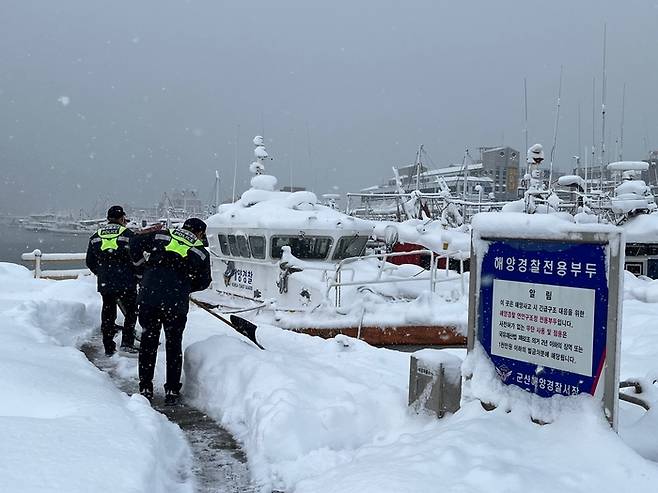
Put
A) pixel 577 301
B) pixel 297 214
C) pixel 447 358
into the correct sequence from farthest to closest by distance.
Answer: pixel 297 214 → pixel 447 358 → pixel 577 301

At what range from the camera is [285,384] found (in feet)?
14.8

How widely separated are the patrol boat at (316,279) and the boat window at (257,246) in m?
0.02

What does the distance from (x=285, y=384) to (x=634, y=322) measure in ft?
21.9

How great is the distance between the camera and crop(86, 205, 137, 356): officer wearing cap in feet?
21.4

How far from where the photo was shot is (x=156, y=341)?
5.14m

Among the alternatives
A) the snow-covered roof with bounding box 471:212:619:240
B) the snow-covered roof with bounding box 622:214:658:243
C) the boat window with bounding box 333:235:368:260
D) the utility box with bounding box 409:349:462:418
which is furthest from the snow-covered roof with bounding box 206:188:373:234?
the snow-covered roof with bounding box 622:214:658:243

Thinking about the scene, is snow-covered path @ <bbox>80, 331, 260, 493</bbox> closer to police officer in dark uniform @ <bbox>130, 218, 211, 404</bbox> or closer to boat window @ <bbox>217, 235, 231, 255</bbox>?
police officer in dark uniform @ <bbox>130, 218, 211, 404</bbox>

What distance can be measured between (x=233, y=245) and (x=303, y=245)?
5.90 ft

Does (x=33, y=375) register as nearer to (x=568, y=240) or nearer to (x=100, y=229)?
(x=100, y=229)

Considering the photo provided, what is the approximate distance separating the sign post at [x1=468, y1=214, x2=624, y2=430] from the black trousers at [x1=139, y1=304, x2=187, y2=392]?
8.42 feet

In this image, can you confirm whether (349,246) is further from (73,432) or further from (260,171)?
(73,432)

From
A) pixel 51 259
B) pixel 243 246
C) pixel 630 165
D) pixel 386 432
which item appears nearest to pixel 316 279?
pixel 243 246

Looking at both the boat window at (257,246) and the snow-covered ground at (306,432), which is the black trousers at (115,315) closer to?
the snow-covered ground at (306,432)

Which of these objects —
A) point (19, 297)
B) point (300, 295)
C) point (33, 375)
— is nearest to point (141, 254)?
point (33, 375)
